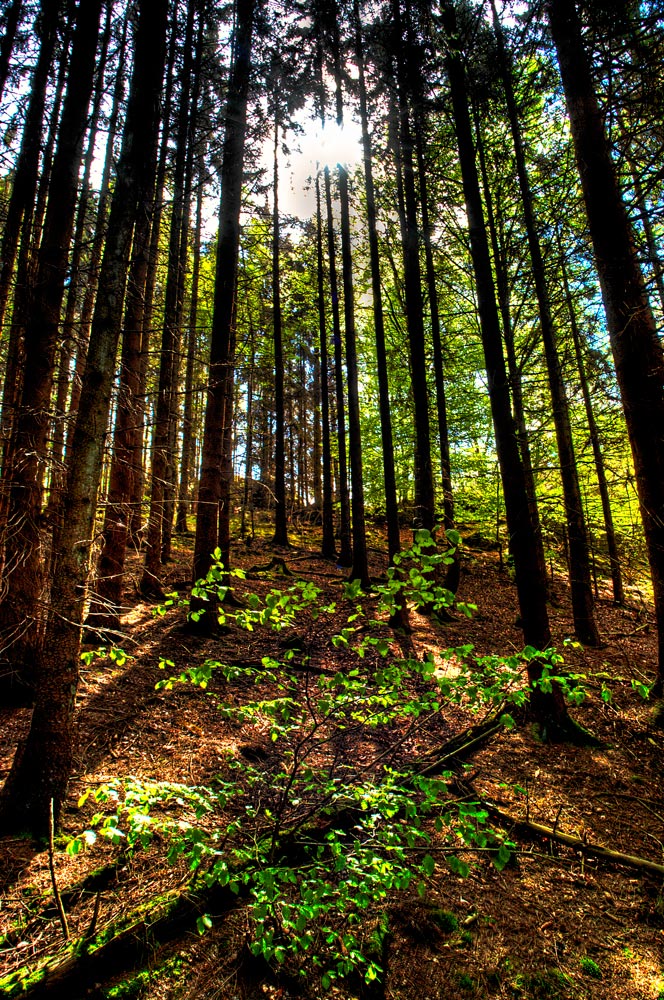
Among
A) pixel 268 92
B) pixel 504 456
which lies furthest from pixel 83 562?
pixel 268 92

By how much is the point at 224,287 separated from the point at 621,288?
6.55m

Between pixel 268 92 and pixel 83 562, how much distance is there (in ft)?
34.7

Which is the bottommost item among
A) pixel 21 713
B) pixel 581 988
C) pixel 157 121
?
pixel 581 988

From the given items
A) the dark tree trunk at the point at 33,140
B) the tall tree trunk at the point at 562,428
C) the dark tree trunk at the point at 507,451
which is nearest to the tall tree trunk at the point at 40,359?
the dark tree trunk at the point at 33,140

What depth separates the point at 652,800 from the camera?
184 inches

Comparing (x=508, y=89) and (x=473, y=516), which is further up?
(x=508, y=89)

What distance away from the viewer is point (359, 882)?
3.04 m

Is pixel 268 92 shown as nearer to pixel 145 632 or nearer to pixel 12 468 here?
pixel 12 468

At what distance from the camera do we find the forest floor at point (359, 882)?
107 inches

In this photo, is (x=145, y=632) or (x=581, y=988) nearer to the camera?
(x=581, y=988)

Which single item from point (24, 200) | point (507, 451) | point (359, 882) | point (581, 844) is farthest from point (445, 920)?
point (24, 200)

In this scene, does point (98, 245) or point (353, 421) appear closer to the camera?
point (98, 245)

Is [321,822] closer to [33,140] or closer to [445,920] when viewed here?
[445,920]

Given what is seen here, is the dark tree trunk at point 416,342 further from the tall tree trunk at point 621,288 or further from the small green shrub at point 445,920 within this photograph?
the small green shrub at point 445,920
